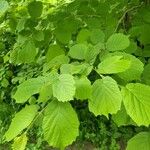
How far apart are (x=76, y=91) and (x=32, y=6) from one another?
117 cm

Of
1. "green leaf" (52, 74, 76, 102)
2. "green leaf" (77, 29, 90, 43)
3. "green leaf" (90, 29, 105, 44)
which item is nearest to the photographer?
"green leaf" (52, 74, 76, 102)

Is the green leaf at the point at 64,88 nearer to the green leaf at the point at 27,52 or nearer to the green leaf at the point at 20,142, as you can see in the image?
the green leaf at the point at 20,142

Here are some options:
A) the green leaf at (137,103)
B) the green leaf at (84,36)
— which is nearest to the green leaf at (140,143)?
the green leaf at (137,103)

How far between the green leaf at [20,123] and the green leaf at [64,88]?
0.15m

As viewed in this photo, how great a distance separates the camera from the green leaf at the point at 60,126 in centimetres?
104

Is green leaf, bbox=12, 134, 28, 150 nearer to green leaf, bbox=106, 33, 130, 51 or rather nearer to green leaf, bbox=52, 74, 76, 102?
green leaf, bbox=52, 74, 76, 102

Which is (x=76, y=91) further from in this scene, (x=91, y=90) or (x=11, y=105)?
(x=11, y=105)

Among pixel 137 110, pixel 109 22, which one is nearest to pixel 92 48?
pixel 137 110

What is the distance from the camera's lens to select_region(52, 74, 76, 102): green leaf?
3.42 ft

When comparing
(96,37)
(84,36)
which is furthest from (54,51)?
(96,37)

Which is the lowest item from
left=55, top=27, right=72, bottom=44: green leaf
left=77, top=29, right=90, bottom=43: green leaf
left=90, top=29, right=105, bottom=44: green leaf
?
left=55, top=27, right=72, bottom=44: green leaf

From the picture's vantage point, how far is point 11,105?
5.42 metres

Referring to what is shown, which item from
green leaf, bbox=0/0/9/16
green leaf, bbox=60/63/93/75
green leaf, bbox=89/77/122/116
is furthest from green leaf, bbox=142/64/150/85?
green leaf, bbox=0/0/9/16

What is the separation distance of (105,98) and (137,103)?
4.2 inches
